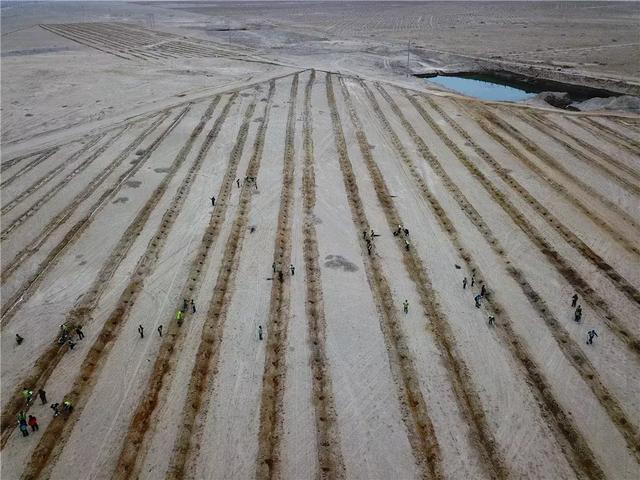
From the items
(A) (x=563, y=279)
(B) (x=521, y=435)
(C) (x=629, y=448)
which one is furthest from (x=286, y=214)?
(C) (x=629, y=448)

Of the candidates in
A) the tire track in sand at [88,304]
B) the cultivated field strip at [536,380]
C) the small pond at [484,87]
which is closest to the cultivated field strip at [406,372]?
the cultivated field strip at [536,380]

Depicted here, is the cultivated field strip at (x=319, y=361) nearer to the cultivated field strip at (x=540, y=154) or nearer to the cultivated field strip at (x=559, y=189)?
the cultivated field strip at (x=559, y=189)

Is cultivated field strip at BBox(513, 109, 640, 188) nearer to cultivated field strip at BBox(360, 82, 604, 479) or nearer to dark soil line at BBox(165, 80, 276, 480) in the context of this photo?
cultivated field strip at BBox(360, 82, 604, 479)

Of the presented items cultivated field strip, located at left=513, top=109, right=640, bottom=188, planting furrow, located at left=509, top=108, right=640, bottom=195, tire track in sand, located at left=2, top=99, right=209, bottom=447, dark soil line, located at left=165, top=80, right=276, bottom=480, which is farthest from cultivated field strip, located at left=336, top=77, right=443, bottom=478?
cultivated field strip, located at left=513, top=109, right=640, bottom=188

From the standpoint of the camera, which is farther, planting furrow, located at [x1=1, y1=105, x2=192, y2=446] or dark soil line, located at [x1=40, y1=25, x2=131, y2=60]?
dark soil line, located at [x1=40, y1=25, x2=131, y2=60]

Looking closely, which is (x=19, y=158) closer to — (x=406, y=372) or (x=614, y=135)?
(x=406, y=372)

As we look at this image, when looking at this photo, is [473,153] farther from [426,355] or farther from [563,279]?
[426,355]
